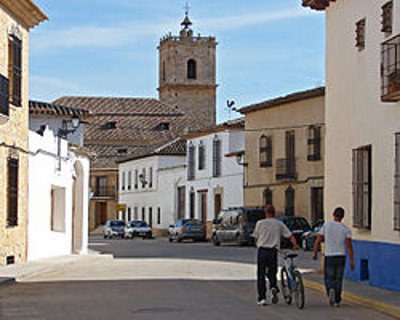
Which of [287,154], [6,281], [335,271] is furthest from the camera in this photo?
[287,154]

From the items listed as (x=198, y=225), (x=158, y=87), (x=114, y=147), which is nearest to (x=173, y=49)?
(x=158, y=87)

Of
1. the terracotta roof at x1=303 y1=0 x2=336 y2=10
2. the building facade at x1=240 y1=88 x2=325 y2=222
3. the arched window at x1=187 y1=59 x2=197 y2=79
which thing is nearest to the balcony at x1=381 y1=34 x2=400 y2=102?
the terracotta roof at x1=303 y1=0 x2=336 y2=10

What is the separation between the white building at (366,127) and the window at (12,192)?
8.76 m

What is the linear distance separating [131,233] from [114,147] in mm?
29747

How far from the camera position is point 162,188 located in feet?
248

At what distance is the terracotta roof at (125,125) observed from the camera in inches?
3804

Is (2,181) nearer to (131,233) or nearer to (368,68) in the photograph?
(368,68)

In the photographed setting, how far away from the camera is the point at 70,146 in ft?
122

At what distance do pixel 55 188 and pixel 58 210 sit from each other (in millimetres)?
954

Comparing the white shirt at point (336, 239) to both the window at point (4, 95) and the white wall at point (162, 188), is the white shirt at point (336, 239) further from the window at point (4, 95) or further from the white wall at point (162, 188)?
the white wall at point (162, 188)

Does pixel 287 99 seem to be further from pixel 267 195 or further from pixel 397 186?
pixel 397 186

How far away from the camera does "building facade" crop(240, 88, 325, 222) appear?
49781mm

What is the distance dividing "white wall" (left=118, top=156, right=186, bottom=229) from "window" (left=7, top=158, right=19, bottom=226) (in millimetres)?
42742

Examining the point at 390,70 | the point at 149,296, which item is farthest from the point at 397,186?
the point at 149,296
